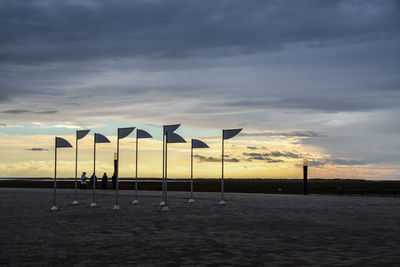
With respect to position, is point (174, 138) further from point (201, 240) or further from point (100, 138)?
point (201, 240)

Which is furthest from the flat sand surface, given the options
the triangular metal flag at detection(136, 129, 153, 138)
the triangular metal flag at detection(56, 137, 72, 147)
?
the triangular metal flag at detection(136, 129, 153, 138)

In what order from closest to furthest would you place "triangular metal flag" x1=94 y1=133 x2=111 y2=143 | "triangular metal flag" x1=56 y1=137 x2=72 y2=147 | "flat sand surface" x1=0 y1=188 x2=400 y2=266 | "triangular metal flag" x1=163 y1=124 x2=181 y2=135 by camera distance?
"flat sand surface" x1=0 y1=188 x2=400 y2=266
"triangular metal flag" x1=163 y1=124 x2=181 y2=135
"triangular metal flag" x1=56 y1=137 x2=72 y2=147
"triangular metal flag" x1=94 y1=133 x2=111 y2=143

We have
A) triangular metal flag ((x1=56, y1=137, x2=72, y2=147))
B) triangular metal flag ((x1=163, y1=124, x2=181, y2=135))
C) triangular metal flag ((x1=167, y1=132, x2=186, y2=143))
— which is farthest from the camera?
triangular metal flag ((x1=167, y1=132, x2=186, y2=143))

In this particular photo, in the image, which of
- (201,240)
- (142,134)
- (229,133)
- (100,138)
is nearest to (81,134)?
(100,138)

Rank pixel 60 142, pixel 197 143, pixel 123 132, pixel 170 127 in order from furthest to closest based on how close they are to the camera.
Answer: pixel 197 143, pixel 123 132, pixel 60 142, pixel 170 127

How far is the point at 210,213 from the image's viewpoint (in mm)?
22266

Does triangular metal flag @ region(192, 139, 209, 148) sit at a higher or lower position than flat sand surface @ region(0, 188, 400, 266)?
higher

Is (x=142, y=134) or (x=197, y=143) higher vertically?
(x=142, y=134)

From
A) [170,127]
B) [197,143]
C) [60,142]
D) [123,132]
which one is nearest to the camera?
[170,127]

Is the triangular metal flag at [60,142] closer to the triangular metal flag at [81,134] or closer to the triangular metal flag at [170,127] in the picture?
the triangular metal flag at [81,134]

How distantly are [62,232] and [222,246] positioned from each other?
5.31 m

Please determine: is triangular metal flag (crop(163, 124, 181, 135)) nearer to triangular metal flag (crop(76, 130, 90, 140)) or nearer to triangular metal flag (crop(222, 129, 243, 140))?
triangular metal flag (crop(222, 129, 243, 140))

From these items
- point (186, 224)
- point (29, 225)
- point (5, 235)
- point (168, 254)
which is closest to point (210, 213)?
point (186, 224)

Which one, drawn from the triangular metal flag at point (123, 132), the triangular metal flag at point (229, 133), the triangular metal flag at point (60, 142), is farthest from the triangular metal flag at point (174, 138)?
the triangular metal flag at point (60, 142)
